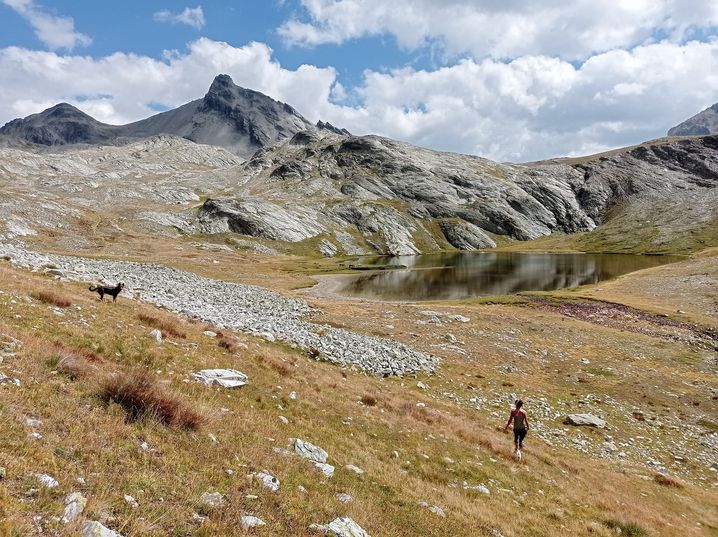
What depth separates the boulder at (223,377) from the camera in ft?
55.6

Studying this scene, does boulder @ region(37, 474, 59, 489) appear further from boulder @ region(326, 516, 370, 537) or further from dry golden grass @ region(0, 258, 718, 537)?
boulder @ region(326, 516, 370, 537)

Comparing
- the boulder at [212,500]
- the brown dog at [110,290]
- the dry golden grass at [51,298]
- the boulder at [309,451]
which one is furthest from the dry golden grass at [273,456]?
the brown dog at [110,290]

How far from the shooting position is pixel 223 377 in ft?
58.2

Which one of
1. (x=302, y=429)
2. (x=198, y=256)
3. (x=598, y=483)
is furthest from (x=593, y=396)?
(x=198, y=256)

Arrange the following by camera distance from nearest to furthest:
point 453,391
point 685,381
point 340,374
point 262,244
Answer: point 340,374
point 453,391
point 685,381
point 262,244

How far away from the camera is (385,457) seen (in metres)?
15.8

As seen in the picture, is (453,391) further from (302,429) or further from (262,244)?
(262,244)

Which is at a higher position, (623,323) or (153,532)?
(153,532)

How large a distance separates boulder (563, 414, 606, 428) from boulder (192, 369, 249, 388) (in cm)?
2302

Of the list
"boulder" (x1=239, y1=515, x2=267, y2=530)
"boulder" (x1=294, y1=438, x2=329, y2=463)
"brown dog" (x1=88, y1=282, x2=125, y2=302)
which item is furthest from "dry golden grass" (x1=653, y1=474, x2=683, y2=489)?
"brown dog" (x1=88, y1=282, x2=125, y2=302)

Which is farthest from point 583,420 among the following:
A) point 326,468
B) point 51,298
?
point 51,298

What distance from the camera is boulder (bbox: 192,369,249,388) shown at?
16.9 m

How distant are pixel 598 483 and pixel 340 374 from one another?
15606mm

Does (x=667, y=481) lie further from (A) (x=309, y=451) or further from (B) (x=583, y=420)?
(A) (x=309, y=451)
